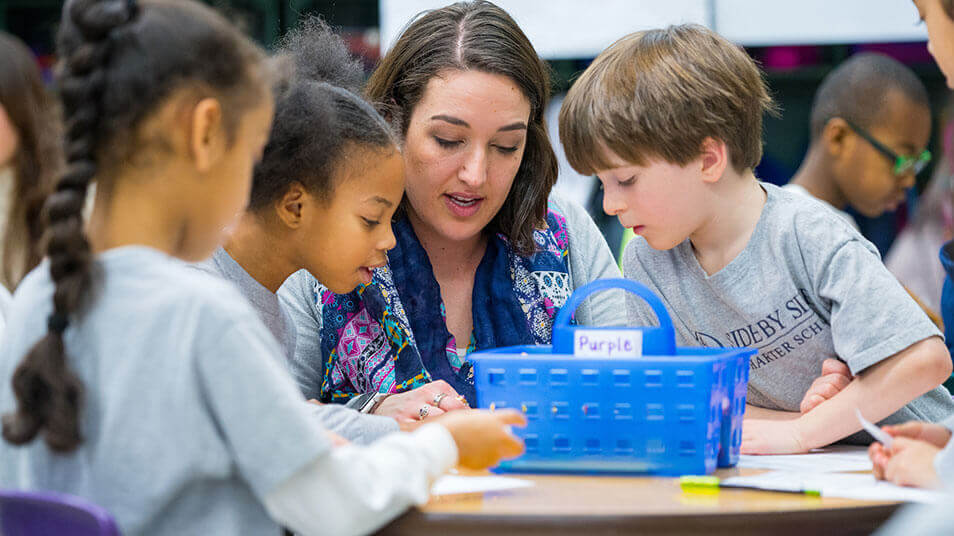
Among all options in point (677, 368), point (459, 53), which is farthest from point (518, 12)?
point (677, 368)

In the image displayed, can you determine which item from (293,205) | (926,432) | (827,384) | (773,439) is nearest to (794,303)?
(827,384)

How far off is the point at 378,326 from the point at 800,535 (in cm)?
104

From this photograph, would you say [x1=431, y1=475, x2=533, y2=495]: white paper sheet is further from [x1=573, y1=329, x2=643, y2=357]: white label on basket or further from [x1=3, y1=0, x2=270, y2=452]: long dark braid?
[x1=3, y1=0, x2=270, y2=452]: long dark braid

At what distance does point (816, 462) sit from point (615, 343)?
1.26ft

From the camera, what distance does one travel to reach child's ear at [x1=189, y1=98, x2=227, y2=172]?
3.77ft

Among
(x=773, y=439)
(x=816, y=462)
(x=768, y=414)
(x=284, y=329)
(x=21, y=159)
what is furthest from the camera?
(x=21, y=159)

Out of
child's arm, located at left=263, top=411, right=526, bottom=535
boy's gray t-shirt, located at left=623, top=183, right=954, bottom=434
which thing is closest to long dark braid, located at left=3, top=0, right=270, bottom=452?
child's arm, located at left=263, top=411, right=526, bottom=535

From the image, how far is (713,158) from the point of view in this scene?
6.12 ft

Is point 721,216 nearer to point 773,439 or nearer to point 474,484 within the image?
point 773,439

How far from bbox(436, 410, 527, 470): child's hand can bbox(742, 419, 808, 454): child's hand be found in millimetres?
516

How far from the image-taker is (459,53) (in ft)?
6.68

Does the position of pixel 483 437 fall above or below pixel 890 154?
below

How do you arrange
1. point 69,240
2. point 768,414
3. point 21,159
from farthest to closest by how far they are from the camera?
point 21,159
point 768,414
point 69,240

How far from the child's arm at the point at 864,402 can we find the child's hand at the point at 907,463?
0.24 m
